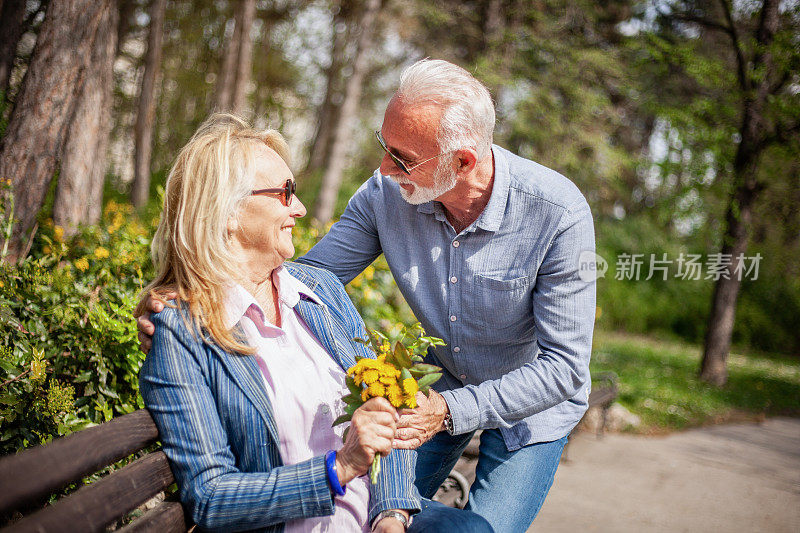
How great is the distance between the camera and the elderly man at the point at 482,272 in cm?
214

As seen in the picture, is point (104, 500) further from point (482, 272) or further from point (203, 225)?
point (482, 272)

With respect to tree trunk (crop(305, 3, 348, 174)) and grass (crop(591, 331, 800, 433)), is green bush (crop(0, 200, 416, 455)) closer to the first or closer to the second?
grass (crop(591, 331, 800, 433))

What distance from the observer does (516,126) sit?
14.0 metres

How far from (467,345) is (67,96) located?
254 centimetres

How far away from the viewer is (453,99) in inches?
84.3

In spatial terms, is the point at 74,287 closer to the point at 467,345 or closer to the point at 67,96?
the point at 67,96

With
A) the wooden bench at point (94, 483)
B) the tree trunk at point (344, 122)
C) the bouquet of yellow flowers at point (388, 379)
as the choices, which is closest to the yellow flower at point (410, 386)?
the bouquet of yellow flowers at point (388, 379)

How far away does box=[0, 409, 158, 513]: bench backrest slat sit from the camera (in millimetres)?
1213

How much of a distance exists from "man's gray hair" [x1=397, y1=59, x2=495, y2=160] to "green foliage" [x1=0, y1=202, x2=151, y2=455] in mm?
1449

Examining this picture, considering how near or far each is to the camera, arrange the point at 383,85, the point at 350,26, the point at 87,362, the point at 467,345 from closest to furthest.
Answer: the point at 467,345 → the point at 87,362 → the point at 350,26 → the point at 383,85

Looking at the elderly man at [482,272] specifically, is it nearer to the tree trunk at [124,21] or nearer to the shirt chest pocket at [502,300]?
the shirt chest pocket at [502,300]

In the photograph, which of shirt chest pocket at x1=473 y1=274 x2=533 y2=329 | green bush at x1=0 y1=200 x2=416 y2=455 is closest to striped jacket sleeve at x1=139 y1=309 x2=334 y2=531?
green bush at x1=0 y1=200 x2=416 y2=455

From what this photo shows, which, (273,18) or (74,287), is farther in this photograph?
(273,18)

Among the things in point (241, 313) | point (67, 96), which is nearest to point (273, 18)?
point (67, 96)
